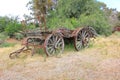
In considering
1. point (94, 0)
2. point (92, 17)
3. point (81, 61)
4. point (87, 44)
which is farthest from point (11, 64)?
point (94, 0)

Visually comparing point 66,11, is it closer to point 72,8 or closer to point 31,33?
point 72,8

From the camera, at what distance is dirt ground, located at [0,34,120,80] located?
5.86 metres

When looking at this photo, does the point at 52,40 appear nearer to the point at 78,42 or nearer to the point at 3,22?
the point at 78,42

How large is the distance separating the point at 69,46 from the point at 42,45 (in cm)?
155

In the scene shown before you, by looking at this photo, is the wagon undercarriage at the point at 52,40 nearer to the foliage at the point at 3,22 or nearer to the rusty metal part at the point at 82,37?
the rusty metal part at the point at 82,37

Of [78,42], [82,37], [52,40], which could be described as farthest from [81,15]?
[52,40]

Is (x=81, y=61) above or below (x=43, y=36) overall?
below

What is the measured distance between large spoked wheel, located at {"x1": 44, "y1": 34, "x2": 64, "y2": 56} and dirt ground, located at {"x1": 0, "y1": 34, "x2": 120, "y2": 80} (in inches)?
9.4

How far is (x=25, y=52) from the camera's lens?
884cm

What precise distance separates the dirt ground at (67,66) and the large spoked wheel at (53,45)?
9.4 inches

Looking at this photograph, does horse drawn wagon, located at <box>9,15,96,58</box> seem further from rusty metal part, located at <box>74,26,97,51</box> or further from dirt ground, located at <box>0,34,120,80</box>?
dirt ground, located at <box>0,34,120,80</box>

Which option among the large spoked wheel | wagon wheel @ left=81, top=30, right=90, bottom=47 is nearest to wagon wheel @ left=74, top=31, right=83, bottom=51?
wagon wheel @ left=81, top=30, right=90, bottom=47

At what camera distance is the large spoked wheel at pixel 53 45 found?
7.84 metres

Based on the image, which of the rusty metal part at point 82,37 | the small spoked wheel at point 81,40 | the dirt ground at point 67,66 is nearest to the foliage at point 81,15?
the rusty metal part at point 82,37
